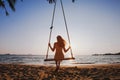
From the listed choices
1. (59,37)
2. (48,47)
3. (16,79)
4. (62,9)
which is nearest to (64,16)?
(62,9)

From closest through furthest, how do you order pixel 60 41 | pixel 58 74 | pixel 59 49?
pixel 60 41, pixel 59 49, pixel 58 74

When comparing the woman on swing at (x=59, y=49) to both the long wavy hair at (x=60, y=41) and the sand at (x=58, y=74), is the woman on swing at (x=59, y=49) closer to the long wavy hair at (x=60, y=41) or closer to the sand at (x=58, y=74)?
the long wavy hair at (x=60, y=41)

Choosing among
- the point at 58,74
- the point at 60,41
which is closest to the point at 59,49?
the point at 60,41

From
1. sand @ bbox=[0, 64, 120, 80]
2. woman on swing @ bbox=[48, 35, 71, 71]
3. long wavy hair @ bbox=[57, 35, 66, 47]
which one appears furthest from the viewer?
woman on swing @ bbox=[48, 35, 71, 71]

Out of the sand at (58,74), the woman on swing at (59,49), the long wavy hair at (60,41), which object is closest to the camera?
the sand at (58,74)

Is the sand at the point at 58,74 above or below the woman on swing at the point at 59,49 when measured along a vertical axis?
below

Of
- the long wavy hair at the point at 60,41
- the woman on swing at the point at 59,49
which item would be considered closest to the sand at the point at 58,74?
the woman on swing at the point at 59,49

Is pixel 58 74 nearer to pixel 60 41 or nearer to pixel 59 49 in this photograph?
pixel 59 49

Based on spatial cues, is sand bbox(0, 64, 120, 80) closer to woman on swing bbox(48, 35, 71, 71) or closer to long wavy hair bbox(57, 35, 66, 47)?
woman on swing bbox(48, 35, 71, 71)

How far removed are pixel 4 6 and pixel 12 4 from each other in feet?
1.65

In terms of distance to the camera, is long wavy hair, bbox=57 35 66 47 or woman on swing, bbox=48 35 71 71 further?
woman on swing, bbox=48 35 71 71

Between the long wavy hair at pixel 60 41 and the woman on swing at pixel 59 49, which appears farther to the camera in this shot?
the woman on swing at pixel 59 49

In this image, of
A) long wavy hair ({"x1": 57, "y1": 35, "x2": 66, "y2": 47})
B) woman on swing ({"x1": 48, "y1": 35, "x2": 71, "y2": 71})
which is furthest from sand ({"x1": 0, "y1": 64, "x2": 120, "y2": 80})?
long wavy hair ({"x1": 57, "y1": 35, "x2": 66, "y2": 47})

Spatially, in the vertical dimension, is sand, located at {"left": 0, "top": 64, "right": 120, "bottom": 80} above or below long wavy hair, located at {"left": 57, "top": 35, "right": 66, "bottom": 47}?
below
